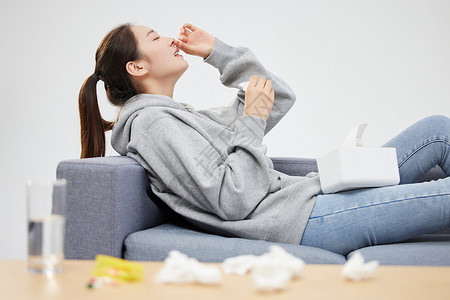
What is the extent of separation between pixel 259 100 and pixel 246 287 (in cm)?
88

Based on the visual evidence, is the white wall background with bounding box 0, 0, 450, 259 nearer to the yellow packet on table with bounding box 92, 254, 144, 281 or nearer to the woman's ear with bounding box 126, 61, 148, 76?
the woman's ear with bounding box 126, 61, 148, 76

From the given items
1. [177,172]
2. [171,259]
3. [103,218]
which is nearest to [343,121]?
[177,172]

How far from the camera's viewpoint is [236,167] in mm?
1258

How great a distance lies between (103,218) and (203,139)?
361 mm

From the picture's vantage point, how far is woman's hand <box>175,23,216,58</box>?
5.70ft

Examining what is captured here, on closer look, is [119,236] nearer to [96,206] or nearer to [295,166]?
[96,206]

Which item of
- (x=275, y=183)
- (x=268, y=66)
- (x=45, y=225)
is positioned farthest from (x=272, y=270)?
(x=268, y=66)

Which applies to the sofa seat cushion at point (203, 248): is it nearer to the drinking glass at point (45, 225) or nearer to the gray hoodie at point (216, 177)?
the gray hoodie at point (216, 177)

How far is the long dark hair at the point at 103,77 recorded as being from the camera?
1593 millimetres

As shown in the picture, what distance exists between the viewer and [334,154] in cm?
126

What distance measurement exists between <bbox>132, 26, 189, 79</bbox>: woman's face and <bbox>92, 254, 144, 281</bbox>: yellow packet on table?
1.04 meters

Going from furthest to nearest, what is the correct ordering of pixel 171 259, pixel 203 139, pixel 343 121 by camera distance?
pixel 343 121 < pixel 203 139 < pixel 171 259

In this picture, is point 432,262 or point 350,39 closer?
point 432,262

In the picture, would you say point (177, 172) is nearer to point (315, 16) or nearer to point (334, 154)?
point (334, 154)
